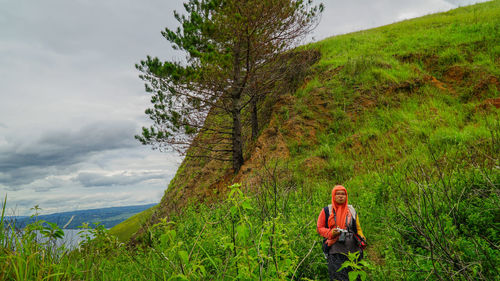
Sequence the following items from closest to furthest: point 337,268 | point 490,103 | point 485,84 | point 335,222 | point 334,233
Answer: point 334,233
point 337,268
point 335,222
point 490,103
point 485,84

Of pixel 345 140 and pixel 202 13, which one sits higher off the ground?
pixel 202 13

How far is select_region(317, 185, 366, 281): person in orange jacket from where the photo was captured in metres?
3.41

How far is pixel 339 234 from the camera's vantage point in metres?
3.46

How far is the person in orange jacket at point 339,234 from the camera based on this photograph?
3.41 metres

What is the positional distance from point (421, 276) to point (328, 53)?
13852mm

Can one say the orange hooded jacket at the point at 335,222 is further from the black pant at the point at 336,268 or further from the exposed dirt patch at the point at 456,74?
the exposed dirt patch at the point at 456,74

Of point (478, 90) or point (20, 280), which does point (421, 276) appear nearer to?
point (20, 280)

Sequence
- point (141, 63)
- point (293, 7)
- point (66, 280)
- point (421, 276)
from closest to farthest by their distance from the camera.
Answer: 1. point (66, 280)
2. point (421, 276)
3. point (141, 63)
4. point (293, 7)

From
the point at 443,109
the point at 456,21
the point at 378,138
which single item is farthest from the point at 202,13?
the point at 456,21

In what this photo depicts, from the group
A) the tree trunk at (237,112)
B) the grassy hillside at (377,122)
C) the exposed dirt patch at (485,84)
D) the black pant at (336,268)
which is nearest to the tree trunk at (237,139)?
the tree trunk at (237,112)

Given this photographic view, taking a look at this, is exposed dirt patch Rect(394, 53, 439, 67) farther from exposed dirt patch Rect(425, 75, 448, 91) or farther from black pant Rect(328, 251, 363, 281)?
black pant Rect(328, 251, 363, 281)

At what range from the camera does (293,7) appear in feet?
34.5

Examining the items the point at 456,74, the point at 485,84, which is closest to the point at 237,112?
the point at 456,74

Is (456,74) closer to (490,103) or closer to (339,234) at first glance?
(490,103)
